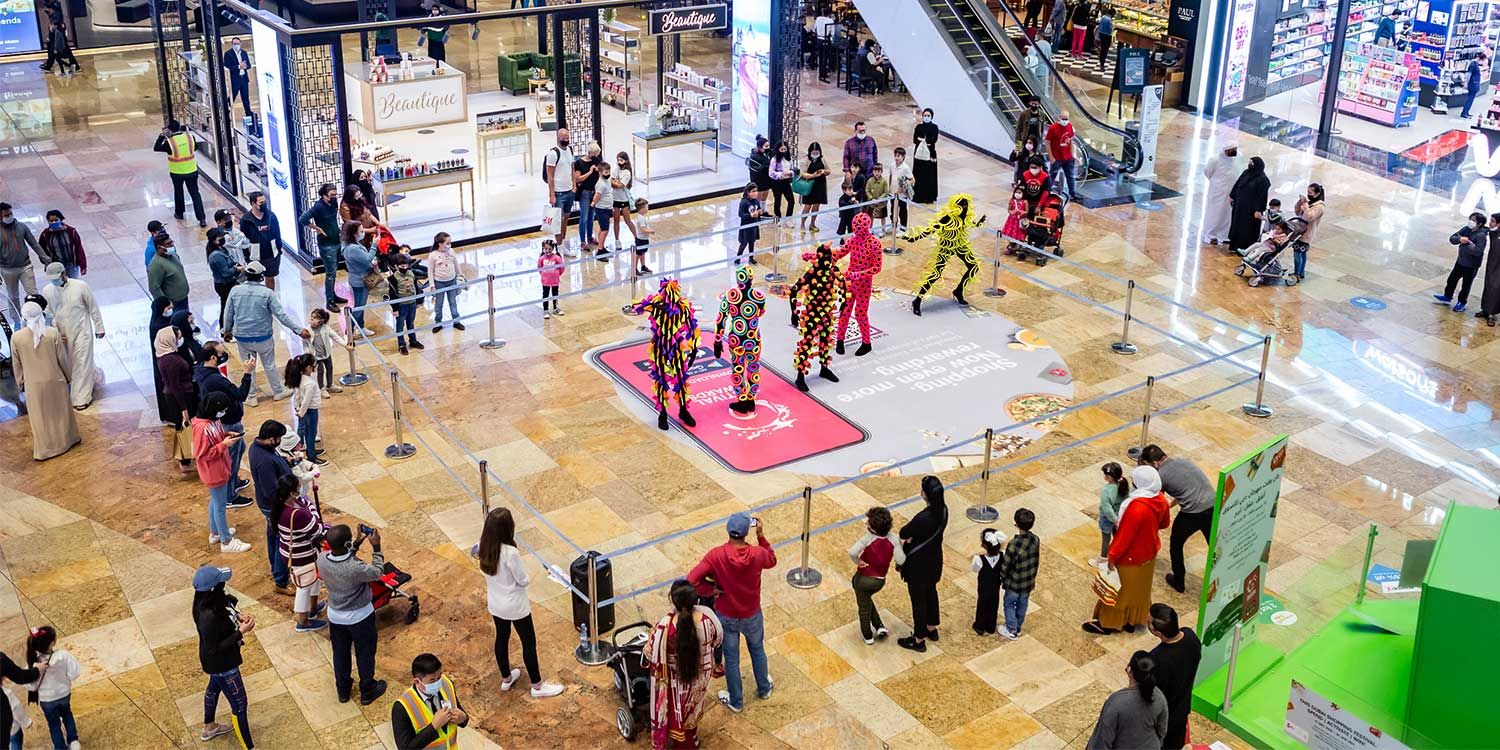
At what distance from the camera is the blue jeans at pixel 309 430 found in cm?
1170

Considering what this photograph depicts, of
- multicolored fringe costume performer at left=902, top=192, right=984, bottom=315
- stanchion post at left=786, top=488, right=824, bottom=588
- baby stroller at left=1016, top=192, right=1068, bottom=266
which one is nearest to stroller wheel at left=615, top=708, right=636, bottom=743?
stanchion post at left=786, top=488, right=824, bottom=588

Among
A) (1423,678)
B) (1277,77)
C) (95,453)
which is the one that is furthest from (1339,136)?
(95,453)

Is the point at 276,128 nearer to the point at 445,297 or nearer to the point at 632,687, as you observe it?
the point at 445,297

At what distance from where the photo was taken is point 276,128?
1653cm

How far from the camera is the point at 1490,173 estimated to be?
20.5m

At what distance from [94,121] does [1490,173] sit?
2220cm

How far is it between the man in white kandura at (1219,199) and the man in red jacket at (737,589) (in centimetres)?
1130

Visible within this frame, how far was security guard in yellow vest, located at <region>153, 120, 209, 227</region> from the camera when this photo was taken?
17547 millimetres

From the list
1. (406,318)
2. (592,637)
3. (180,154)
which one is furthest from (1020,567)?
(180,154)

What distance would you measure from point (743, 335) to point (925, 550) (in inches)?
144

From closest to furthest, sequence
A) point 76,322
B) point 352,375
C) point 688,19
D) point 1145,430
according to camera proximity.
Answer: point 1145,430, point 76,322, point 352,375, point 688,19

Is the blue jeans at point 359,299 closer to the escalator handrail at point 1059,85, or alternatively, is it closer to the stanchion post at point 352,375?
the stanchion post at point 352,375

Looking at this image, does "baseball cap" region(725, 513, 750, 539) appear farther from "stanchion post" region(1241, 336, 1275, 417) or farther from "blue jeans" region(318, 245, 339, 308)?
"blue jeans" region(318, 245, 339, 308)

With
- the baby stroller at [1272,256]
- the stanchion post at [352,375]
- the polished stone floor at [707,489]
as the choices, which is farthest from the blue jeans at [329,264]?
the baby stroller at [1272,256]
